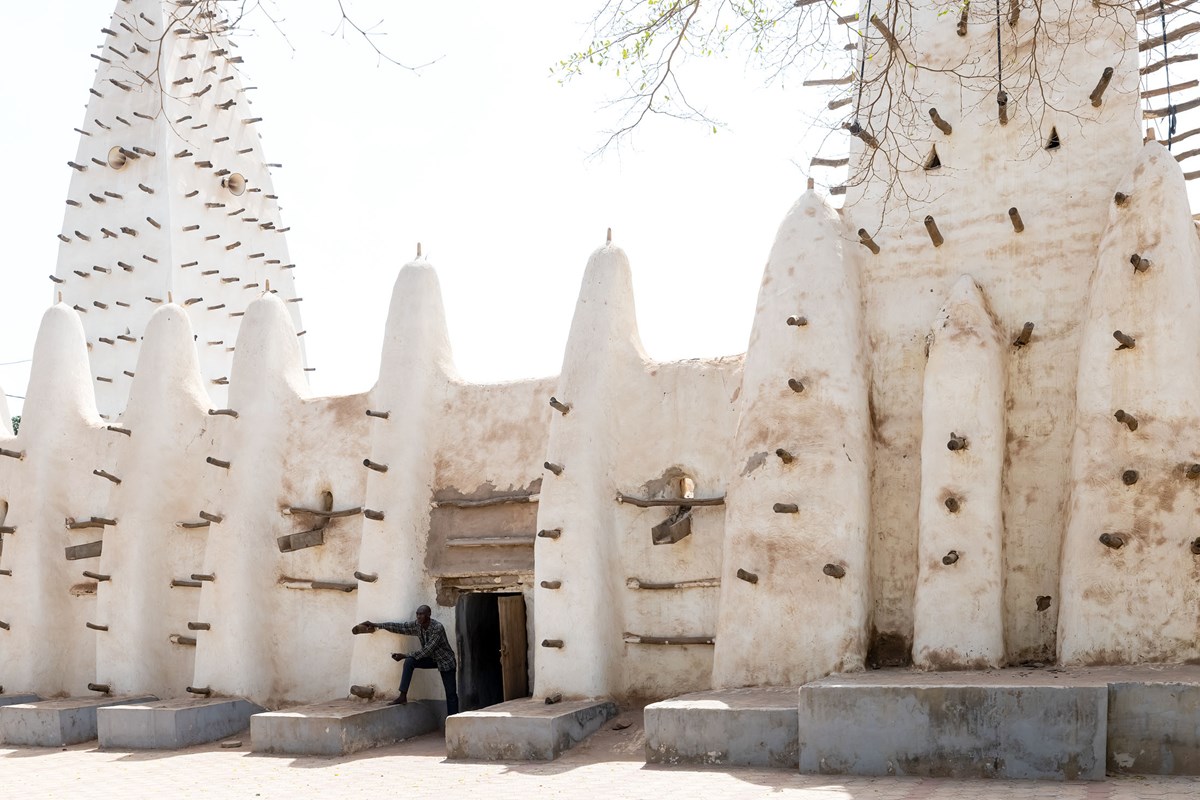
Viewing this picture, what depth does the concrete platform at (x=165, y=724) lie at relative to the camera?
13.2m

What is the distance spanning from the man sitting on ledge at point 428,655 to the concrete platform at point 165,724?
209 centimetres

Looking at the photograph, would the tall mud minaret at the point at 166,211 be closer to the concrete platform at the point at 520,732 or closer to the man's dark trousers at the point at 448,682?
the man's dark trousers at the point at 448,682

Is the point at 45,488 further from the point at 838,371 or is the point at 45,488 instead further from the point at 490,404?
the point at 838,371

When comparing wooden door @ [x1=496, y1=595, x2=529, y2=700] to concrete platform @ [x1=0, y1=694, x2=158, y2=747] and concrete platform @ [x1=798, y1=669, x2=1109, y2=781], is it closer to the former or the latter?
concrete platform @ [x1=0, y1=694, x2=158, y2=747]

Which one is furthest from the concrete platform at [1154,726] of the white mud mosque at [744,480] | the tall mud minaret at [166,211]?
the tall mud minaret at [166,211]

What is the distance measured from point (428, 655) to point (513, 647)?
978 mm

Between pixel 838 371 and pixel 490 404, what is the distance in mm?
4578

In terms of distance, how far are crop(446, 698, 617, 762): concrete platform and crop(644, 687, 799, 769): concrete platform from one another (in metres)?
1.20

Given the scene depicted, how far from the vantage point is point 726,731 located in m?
9.60

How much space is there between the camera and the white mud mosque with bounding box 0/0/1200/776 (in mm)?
9945

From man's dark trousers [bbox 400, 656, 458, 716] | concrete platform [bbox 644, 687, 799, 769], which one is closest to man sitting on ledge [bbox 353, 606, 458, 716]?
man's dark trousers [bbox 400, 656, 458, 716]

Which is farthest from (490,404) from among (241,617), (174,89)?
(174,89)

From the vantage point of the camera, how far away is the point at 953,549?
1028 cm

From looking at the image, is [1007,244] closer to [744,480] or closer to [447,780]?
[744,480]
